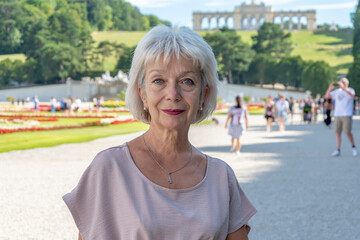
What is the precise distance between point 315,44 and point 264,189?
85.7m

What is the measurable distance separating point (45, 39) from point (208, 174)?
68.5 m

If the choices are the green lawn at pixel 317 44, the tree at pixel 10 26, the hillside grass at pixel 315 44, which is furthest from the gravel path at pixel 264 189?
the green lawn at pixel 317 44

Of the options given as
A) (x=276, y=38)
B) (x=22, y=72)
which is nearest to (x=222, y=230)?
(x=22, y=72)

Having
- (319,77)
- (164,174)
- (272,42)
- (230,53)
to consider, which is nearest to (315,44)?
(272,42)

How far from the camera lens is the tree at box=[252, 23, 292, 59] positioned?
77875 mm

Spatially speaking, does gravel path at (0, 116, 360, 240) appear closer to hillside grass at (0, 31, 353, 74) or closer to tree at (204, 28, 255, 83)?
tree at (204, 28, 255, 83)

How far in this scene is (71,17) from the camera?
71625mm

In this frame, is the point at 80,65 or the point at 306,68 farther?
the point at 80,65

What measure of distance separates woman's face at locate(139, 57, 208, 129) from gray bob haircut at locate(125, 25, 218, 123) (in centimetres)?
2

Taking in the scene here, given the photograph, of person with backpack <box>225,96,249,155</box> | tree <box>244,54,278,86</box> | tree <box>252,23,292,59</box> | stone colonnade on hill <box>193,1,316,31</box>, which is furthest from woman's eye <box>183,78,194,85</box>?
stone colonnade on hill <box>193,1,316,31</box>

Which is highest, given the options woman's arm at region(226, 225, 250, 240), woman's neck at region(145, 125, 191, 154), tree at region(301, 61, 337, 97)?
woman's neck at region(145, 125, 191, 154)

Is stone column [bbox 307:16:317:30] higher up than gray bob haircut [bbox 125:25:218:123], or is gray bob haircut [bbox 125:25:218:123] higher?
stone column [bbox 307:16:317:30]

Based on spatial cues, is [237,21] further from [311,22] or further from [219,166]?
[219,166]

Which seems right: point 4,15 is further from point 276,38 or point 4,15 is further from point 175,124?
point 175,124
